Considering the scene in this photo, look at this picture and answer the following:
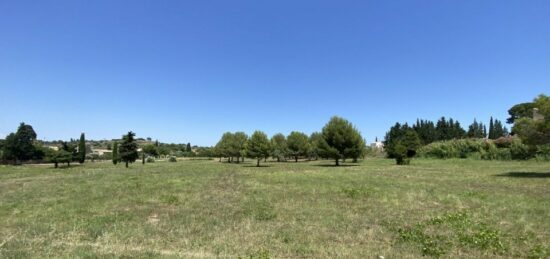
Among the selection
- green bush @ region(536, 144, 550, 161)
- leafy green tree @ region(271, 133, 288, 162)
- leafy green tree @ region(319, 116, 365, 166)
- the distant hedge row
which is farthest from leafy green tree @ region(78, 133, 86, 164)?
green bush @ region(536, 144, 550, 161)

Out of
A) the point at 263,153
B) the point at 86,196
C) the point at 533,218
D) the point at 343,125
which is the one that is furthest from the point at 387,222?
the point at 263,153

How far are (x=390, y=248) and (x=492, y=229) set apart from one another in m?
3.54

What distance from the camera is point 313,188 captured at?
63.5 ft

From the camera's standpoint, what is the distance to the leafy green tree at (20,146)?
84.2 meters

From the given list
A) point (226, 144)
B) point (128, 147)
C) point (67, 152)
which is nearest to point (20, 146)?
point (67, 152)

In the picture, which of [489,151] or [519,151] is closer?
[519,151]

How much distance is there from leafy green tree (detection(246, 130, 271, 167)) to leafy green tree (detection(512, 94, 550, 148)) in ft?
123

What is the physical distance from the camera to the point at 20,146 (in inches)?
3386

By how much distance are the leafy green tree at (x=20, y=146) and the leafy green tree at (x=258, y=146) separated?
58458 mm

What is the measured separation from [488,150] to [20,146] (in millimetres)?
95813

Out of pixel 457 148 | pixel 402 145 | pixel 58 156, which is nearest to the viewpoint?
pixel 402 145

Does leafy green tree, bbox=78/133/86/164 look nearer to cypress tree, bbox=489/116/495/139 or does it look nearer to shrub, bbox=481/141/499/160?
shrub, bbox=481/141/499/160

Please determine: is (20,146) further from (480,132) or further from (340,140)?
(480,132)

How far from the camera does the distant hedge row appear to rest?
5030 centimetres
